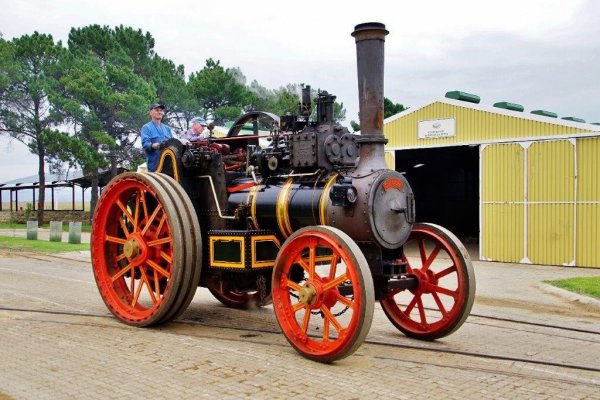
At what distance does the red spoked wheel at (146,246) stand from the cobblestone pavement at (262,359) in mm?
277

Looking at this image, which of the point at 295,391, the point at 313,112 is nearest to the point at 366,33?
the point at 313,112

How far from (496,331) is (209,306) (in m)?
3.57

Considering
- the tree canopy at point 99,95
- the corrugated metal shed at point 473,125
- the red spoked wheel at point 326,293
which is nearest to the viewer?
the red spoked wheel at point 326,293

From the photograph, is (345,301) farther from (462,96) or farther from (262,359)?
(462,96)

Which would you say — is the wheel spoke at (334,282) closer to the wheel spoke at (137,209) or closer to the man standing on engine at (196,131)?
the wheel spoke at (137,209)

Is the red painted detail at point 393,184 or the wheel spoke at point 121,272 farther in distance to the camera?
the wheel spoke at point 121,272

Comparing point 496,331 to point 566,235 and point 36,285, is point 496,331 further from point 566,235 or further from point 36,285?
point 566,235

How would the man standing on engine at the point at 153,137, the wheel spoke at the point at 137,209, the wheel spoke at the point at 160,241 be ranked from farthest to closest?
1. the man standing on engine at the point at 153,137
2. the wheel spoke at the point at 137,209
3. the wheel spoke at the point at 160,241

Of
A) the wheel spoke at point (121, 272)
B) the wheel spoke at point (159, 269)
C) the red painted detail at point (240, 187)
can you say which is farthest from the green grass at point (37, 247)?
the red painted detail at point (240, 187)

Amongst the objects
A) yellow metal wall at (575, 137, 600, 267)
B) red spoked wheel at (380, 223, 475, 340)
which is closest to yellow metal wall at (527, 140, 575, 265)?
yellow metal wall at (575, 137, 600, 267)

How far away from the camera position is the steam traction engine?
17.7ft

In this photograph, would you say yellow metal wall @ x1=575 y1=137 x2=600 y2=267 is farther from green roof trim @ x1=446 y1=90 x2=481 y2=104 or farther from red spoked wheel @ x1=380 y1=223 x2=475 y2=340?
red spoked wheel @ x1=380 y1=223 x2=475 y2=340

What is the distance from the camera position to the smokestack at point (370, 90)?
5.63 metres

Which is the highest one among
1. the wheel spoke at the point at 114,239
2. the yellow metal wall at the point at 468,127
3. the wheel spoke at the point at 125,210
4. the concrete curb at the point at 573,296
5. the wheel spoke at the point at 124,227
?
the yellow metal wall at the point at 468,127
